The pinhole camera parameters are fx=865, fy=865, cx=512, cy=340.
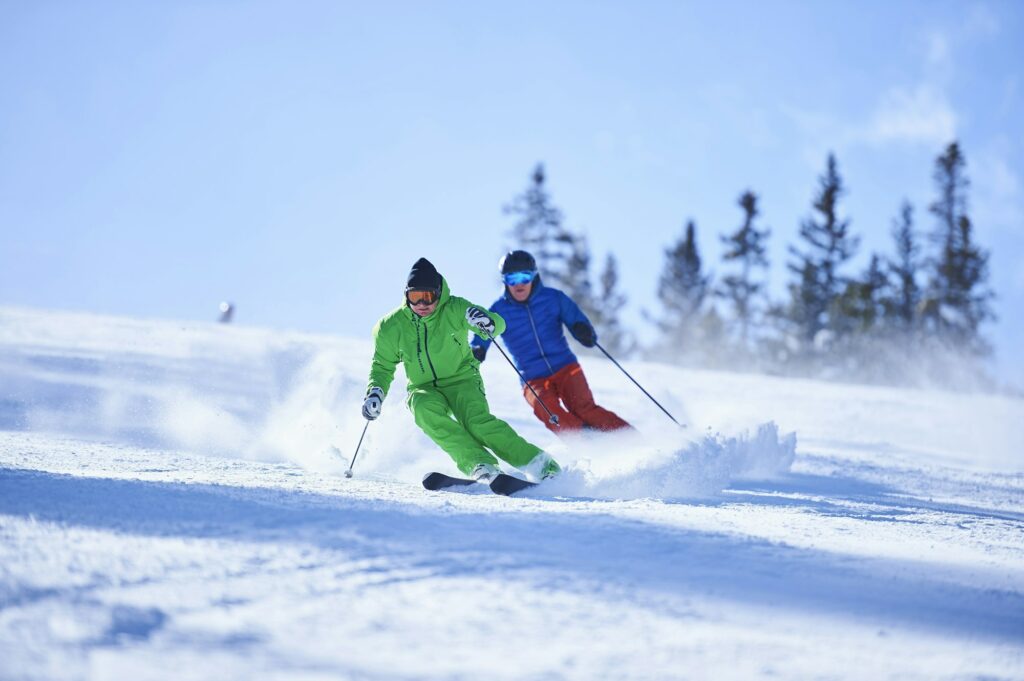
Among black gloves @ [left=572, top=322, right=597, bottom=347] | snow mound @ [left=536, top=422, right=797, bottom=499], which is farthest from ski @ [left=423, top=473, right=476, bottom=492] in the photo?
black gloves @ [left=572, top=322, right=597, bottom=347]

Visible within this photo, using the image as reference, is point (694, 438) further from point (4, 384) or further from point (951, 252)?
point (951, 252)

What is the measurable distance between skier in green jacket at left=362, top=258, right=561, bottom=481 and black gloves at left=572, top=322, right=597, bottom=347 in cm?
140

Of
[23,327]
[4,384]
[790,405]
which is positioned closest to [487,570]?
[4,384]

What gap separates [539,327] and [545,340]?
12cm

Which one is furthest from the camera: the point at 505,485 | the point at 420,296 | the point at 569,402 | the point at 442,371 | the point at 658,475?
the point at 569,402

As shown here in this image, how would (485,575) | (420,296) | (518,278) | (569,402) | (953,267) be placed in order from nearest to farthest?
(485,575), (420,296), (518,278), (569,402), (953,267)

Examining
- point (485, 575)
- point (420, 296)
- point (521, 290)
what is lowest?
point (485, 575)

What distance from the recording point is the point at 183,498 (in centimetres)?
331

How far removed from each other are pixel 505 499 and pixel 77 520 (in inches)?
78.5

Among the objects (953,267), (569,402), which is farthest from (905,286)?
(569,402)

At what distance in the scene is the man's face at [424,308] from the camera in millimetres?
5449

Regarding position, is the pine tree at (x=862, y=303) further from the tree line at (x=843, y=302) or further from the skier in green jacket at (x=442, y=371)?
the skier in green jacket at (x=442, y=371)

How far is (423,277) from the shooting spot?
5.43 metres

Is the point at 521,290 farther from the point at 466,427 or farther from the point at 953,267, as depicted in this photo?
the point at 953,267
